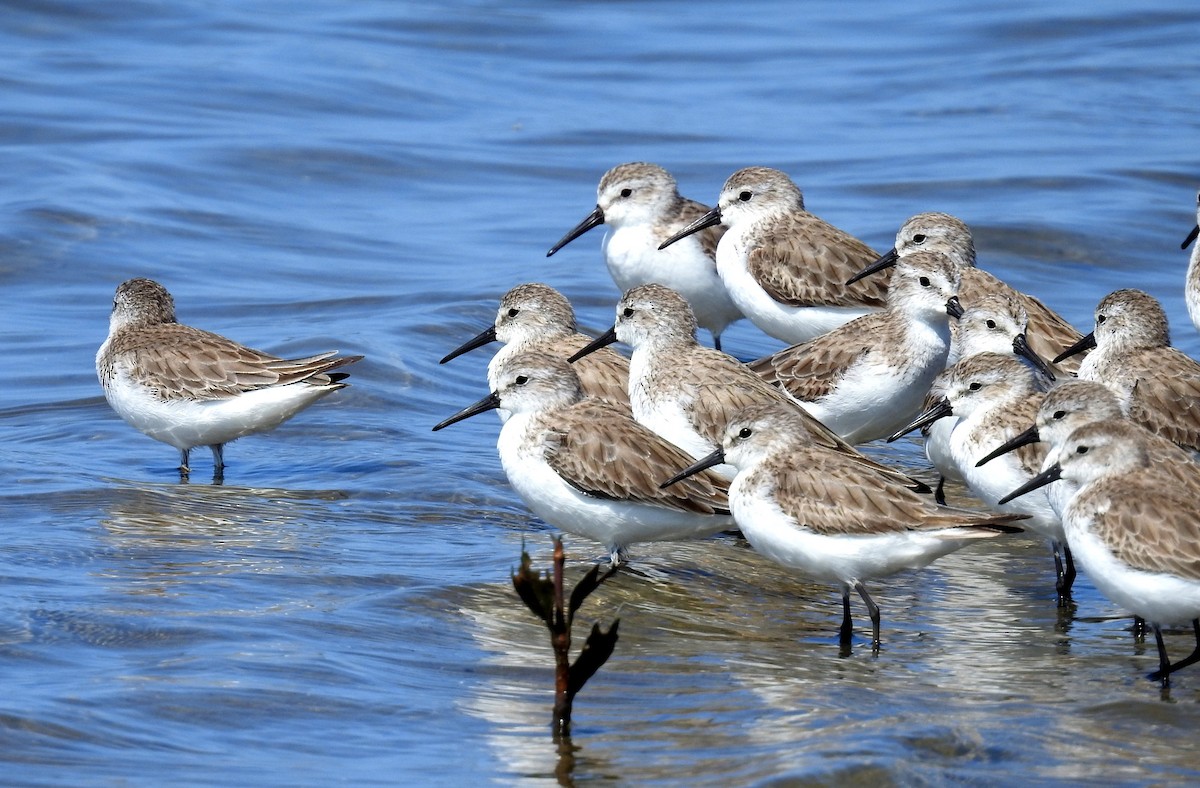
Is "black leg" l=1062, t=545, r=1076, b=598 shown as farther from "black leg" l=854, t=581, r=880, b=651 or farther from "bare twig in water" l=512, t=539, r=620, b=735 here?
"bare twig in water" l=512, t=539, r=620, b=735

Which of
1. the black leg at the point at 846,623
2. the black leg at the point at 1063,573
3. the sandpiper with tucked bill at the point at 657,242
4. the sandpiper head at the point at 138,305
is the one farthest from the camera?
the sandpiper with tucked bill at the point at 657,242

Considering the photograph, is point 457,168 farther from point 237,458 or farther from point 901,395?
point 901,395

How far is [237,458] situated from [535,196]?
25.2ft

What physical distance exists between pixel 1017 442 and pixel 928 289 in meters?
2.47

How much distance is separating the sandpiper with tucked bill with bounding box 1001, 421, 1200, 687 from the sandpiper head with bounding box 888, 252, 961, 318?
2.89 metres

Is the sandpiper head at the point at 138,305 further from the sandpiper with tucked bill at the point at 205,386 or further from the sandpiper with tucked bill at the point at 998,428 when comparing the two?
the sandpiper with tucked bill at the point at 998,428

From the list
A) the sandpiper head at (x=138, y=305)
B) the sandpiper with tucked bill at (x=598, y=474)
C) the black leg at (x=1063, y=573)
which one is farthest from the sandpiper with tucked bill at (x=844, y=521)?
the sandpiper head at (x=138, y=305)

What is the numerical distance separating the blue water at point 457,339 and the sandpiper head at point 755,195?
1941 millimetres

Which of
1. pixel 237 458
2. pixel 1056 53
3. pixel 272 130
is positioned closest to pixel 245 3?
pixel 272 130

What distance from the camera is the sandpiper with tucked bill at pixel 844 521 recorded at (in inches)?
309

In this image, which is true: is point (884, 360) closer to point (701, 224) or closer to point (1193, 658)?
point (701, 224)

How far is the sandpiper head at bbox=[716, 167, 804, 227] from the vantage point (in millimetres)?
13008

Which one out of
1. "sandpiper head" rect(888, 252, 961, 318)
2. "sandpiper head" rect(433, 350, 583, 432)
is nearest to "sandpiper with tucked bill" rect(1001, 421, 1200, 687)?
"sandpiper head" rect(433, 350, 583, 432)

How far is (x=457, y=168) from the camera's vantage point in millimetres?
19438
